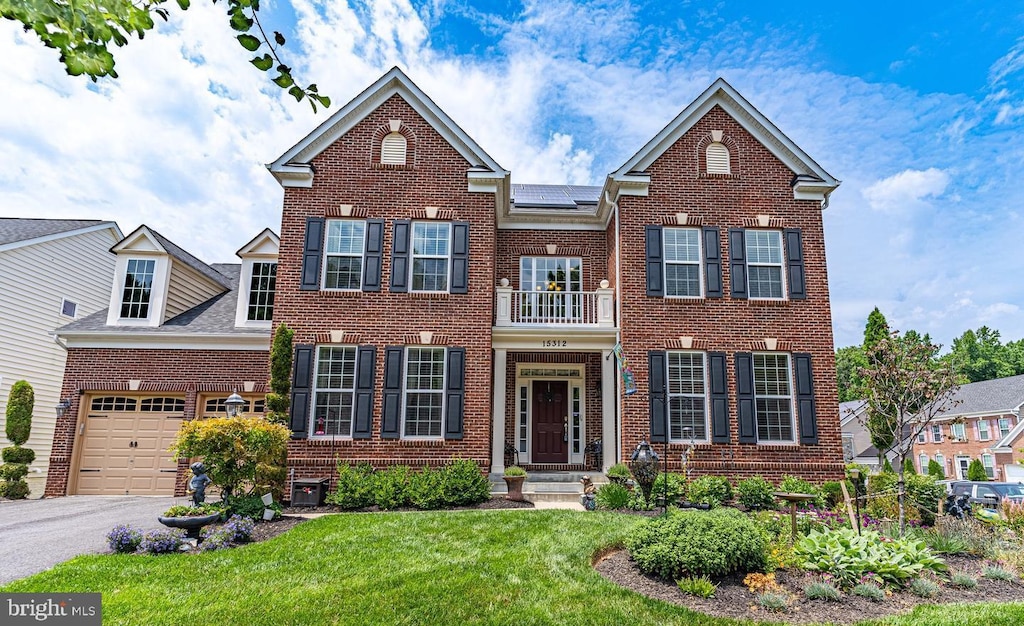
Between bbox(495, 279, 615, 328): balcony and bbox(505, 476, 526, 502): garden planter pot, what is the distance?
363cm

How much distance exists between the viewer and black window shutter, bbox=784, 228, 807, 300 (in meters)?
13.8

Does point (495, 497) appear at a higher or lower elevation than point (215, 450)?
lower

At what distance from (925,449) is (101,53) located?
1903 inches

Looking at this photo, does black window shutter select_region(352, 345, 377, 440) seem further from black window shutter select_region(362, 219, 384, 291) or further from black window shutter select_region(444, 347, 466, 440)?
black window shutter select_region(444, 347, 466, 440)

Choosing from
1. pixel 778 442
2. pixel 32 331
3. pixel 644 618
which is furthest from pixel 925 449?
pixel 32 331

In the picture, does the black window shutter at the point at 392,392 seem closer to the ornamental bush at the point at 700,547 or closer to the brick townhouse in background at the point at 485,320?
the brick townhouse in background at the point at 485,320

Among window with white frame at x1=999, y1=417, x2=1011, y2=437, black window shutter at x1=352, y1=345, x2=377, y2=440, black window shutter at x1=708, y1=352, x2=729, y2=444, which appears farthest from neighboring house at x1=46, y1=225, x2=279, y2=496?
window with white frame at x1=999, y1=417, x2=1011, y2=437

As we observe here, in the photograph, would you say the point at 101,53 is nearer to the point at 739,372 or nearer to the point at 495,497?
the point at 495,497

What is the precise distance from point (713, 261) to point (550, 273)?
4.15 m

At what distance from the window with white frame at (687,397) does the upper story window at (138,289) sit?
518 inches

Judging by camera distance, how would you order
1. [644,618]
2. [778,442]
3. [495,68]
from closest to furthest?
[644,618]
[495,68]
[778,442]

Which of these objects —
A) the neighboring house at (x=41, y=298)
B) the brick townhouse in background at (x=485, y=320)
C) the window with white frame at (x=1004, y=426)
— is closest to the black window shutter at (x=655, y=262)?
the brick townhouse in background at (x=485, y=320)

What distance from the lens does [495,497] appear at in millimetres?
12203

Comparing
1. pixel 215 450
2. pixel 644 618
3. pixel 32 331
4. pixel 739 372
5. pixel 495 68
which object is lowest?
pixel 644 618
